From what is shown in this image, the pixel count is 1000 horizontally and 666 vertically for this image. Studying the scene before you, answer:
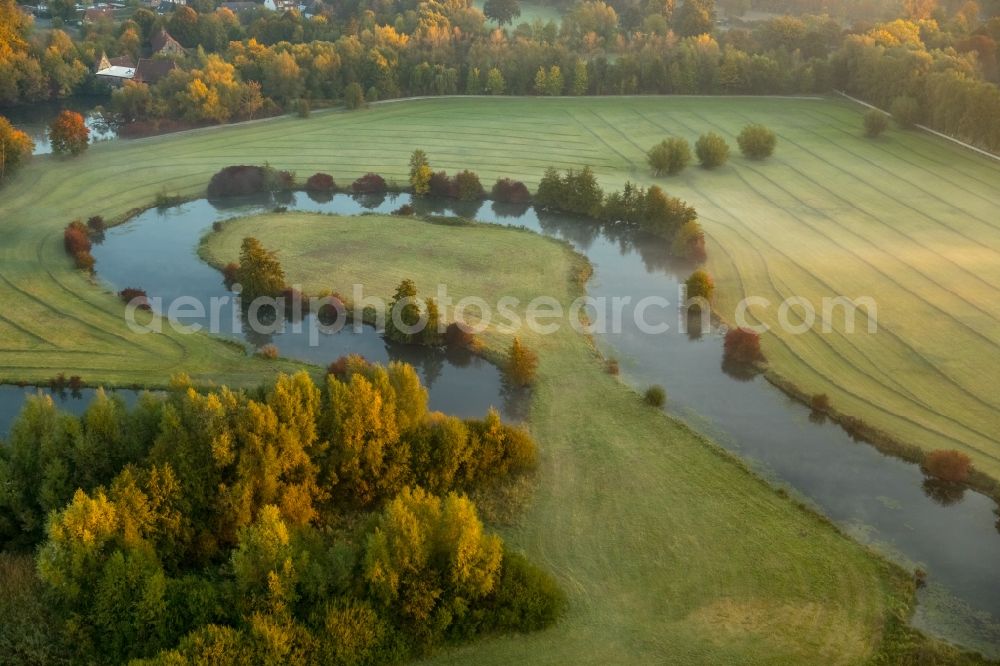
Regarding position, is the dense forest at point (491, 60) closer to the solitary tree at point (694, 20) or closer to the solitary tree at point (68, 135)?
the solitary tree at point (694, 20)

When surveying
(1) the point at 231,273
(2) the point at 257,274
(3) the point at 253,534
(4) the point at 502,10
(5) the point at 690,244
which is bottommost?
(3) the point at 253,534

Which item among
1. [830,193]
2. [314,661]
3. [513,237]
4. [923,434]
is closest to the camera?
[314,661]

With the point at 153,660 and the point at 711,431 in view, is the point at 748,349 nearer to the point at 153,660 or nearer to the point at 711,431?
the point at 711,431

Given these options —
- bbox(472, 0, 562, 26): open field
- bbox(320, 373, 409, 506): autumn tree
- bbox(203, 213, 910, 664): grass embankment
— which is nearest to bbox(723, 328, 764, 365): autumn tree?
bbox(203, 213, 910, 664): grass embankment

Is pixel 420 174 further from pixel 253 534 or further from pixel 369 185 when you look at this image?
pixel 253 534

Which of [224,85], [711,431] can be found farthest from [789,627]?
[224,85]

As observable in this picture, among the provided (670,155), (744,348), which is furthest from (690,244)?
(670,155)
